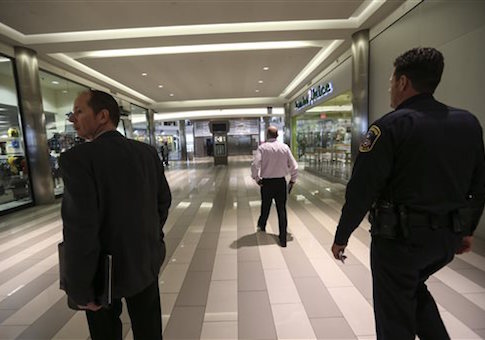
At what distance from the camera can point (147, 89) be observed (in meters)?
11.9

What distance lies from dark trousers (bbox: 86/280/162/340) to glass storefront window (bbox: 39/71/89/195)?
7.95 m

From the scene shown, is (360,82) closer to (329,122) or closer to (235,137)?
(329,122)

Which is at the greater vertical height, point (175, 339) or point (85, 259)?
point (85, 259)

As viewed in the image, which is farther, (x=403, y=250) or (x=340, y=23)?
(x=340, y=23)

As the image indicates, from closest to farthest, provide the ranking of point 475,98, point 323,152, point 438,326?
point 438,326 → point 475,98 → point 323,152

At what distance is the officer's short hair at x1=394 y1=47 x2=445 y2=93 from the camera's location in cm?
119

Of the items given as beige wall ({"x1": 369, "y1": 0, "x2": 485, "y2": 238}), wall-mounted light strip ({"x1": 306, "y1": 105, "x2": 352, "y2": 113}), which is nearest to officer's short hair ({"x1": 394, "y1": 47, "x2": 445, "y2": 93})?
beige wall ({"x1": 369, "y1": 0, "x2": 485, "y2": 238})

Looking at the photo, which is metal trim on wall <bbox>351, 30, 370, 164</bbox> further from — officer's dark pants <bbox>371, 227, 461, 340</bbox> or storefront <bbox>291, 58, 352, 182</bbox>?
officer's dark pants <bbox>371, 227, 461, 340</bbox>

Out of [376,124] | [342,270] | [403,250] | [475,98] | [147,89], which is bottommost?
[342,270]

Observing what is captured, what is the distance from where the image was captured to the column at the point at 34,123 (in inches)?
249

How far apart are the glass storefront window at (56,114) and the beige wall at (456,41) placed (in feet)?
28.0

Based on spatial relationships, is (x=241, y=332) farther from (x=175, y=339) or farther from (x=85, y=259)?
(x=85, y=259)

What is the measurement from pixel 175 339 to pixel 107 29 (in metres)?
6.08

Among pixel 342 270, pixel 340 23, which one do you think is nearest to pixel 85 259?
pixel 342 270
